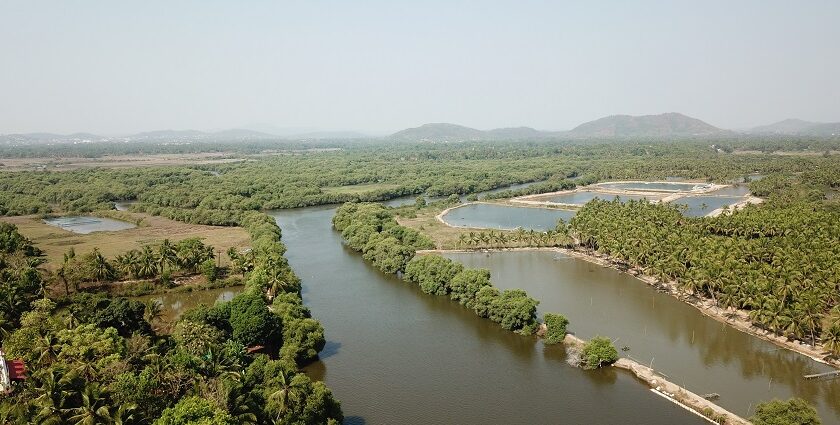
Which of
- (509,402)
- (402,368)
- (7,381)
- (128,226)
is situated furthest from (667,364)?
(128,226)

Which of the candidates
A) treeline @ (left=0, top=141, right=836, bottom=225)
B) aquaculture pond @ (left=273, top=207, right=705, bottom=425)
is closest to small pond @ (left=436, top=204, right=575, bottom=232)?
treeline @ (left=0, top=141, right=836, bottom=225)

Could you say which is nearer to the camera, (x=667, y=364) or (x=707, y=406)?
(x=707, y=406)

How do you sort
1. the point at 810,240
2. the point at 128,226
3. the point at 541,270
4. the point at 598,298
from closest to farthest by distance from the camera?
the point at 598,298 → the point at 810,240 → the point at 541,270 → the point at 128,226

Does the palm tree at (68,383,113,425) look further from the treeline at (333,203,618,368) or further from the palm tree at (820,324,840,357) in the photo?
the palm tree at (820,324,840,357)

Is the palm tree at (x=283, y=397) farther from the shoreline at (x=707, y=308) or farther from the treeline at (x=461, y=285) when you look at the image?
the shoreline at (x=707, y=308)

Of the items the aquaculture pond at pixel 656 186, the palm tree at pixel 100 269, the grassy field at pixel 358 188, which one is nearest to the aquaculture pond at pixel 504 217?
the grassy field at pixel 358 188

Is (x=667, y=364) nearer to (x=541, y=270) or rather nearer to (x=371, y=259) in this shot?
(x=541, y=270)
